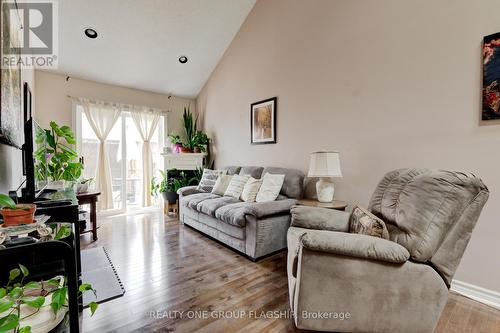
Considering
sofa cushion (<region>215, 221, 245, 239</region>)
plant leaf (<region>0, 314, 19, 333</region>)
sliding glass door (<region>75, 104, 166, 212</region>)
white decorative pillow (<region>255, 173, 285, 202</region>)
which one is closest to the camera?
plant leaf (<region>0, 314, 19, 333</region>)

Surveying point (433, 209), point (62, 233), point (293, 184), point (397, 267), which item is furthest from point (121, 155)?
point (433, 209)

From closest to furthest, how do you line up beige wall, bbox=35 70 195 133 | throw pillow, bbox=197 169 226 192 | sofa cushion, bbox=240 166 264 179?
1. sofa cushion, bbox=240 166 264 179
2. beige wall, bbox=35 70 195 133
3. throw pillow, bbox=197 169 226 192

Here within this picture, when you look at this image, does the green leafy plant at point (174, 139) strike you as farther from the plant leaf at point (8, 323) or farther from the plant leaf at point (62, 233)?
the plant leaf at point (8, 323)

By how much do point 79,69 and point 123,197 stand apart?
2.44 m

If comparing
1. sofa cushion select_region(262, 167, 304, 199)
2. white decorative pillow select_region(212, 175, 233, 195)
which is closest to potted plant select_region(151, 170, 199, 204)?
white decorative pillow select_region(212, 175, 233, 195)

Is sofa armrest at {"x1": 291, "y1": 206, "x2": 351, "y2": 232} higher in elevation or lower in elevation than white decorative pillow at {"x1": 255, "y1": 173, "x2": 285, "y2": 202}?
lower

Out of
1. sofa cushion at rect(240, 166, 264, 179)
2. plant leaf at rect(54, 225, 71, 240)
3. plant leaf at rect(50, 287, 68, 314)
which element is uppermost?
sofa cushion at rect(240, 166, 264, 179)

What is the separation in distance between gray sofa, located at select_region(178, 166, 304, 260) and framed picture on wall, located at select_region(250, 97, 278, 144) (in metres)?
0.58

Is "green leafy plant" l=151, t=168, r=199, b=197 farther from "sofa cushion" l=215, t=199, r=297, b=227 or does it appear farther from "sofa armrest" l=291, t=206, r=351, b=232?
"sofa armrest" l=291, t=206, r=351, b=232

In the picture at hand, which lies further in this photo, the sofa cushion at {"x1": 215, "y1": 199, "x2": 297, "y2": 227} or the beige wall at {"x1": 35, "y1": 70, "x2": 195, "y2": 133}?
the beige wall at {"x1": 35, "y1": 70, "x2": 195, "y2": 133}

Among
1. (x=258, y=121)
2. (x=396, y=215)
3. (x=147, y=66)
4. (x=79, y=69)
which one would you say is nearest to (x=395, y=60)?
(x=396, y=215)

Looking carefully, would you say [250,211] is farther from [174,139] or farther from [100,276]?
[174,139]

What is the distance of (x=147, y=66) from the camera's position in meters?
4.23

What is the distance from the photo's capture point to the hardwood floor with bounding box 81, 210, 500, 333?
156 centimetres
